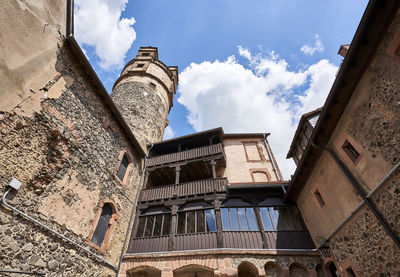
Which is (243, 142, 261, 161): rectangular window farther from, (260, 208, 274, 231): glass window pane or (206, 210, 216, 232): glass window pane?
(206, 210, 216, 232): glass window pane

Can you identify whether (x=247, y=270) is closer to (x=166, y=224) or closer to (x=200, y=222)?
(x=200, y=222)

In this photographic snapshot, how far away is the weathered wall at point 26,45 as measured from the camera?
5.83 m

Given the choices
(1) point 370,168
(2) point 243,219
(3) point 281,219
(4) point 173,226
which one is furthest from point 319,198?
(4) point 173,226

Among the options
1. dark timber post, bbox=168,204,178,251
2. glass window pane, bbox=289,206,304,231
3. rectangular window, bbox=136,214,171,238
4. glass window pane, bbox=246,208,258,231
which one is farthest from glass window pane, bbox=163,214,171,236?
glass window pane, bbox=289,206,304,231

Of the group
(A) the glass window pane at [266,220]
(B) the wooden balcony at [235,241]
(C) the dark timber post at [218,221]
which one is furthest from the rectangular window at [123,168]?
(A) the glass window pane at [266,220]

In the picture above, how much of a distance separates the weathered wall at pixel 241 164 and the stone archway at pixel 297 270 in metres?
5.76

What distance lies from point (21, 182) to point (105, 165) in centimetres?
418

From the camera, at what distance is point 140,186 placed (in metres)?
13.5

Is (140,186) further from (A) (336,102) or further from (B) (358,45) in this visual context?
(B) (358,45)

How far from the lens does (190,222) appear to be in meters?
11.1

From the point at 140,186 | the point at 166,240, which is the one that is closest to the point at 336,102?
the point at 166,240

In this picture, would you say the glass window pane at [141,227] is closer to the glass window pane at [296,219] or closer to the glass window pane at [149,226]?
the glass window pane at [149,226]

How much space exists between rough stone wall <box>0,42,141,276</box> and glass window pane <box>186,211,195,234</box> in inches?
140

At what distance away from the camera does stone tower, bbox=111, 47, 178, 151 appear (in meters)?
17.3
